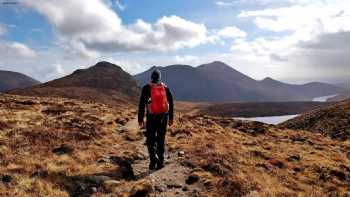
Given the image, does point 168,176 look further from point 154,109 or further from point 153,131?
point 154,109

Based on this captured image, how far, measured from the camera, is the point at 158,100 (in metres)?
15.2

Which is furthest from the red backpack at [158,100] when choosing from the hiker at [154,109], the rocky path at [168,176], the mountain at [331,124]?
the mountain at [331,124]

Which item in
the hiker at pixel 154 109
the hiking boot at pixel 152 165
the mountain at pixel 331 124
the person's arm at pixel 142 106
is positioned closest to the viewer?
the person's arm at pixel 142 106

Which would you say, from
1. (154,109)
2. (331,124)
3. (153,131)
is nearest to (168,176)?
(153,131)

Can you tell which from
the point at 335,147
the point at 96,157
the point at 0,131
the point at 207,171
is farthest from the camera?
the point at 335,147

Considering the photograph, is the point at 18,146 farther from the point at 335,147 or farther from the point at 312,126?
the point at 312,126

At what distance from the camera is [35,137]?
19.5 meters

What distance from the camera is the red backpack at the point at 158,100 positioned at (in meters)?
15.2

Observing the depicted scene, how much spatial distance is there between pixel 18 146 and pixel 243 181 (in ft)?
32.1

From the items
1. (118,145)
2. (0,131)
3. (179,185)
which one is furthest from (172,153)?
(0,131)

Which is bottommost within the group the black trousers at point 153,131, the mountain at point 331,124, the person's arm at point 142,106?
the mountain at point 331,124

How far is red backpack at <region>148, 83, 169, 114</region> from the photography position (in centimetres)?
1516

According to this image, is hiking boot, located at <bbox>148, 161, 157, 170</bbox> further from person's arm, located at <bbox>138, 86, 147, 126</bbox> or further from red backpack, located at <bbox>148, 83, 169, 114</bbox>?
red backpack, located at <bbox>148, 83, 169, 114</bbox>

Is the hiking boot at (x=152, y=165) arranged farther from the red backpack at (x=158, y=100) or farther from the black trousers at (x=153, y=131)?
the red backpack at (x=158, y=100)
